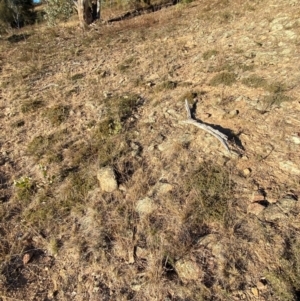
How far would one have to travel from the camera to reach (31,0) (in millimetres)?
36750

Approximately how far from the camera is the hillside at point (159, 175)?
4203 millimetres

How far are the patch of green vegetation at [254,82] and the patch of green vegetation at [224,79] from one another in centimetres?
31

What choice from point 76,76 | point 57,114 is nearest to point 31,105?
point 57,114

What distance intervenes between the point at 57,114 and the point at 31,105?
113 centimetres

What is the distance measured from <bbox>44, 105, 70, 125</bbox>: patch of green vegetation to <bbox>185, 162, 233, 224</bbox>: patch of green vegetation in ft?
13.3

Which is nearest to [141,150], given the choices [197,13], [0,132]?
[0,132]

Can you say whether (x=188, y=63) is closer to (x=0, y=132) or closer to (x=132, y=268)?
(x=0, y=132)

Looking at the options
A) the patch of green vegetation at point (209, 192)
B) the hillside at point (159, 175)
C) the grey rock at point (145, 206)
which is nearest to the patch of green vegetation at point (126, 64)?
the hillside at point (159, 175)

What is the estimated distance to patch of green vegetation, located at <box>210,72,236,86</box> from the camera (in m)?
7.63

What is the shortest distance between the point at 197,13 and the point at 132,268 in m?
13.2

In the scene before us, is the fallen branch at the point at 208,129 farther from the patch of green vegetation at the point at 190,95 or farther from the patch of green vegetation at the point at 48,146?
the patch of green vegetation at the point at 48,146

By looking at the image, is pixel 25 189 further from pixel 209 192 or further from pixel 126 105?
pixel 209 192

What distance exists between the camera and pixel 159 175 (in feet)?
18.7

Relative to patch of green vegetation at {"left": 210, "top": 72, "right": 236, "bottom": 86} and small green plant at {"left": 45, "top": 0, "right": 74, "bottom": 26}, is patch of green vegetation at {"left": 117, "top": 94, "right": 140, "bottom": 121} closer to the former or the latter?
patch of green vegetation at {"left": 210, "top": 72, "right": 236, "bottom": 86}
